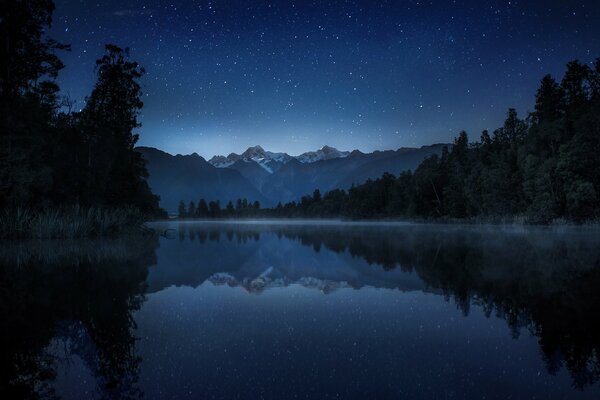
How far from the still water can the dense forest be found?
51.5 m

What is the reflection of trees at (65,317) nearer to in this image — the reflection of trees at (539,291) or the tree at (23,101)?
the reflection of trees at (539,291)

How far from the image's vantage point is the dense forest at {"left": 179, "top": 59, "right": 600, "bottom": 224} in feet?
183

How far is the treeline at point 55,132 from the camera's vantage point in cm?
2584

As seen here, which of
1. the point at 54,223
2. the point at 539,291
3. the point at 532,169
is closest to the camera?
the point at 539,291

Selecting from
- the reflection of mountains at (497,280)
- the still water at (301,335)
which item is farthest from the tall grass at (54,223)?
the still water at (301,335)

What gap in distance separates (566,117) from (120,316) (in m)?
77.8

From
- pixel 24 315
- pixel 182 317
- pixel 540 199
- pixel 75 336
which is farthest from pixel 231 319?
pixel 540 199

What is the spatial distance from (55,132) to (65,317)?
31481 millimetres

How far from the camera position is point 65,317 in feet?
24.6

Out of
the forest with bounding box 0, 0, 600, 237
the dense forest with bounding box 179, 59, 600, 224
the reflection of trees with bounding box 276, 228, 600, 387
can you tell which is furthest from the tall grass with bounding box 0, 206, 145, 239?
the dense forest with bounding box 179, 59, 600, 224

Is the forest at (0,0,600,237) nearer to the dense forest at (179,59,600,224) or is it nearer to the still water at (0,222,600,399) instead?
the dense forest at (179,59,600,224)

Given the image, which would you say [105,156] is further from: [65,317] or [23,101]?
[65,317]

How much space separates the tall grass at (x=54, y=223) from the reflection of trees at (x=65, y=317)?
38.8 ft

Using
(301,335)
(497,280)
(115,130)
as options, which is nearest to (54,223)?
(115,130)
